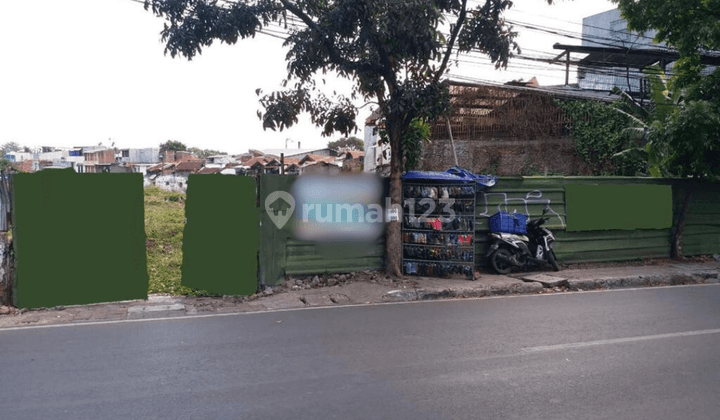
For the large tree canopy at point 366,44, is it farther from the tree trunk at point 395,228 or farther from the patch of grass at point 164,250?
the patch of grass at point 164,250

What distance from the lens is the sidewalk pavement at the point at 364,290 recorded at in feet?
26.3

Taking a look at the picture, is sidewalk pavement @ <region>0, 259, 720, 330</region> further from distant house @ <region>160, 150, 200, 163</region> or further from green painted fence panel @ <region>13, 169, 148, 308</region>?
distant house @ <region>160, 150, 200, 163</region>

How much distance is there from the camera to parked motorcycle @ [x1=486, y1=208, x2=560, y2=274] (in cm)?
1125

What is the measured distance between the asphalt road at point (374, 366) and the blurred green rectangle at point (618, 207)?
13.6ft

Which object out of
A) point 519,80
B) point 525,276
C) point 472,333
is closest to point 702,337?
point 472,333

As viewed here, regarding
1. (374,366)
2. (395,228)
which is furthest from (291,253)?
(374,366)

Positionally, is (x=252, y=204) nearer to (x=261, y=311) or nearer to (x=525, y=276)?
(x=261, y=311)

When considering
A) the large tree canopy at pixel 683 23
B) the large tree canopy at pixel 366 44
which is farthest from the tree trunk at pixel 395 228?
the large tree canopy at pixel 683 23

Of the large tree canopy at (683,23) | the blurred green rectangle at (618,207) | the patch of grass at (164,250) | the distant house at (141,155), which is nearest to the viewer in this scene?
the patch of grass at (164,250)

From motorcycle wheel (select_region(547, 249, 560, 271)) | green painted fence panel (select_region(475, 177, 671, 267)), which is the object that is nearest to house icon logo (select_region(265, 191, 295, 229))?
green painted fence panel (select_region(475, 177, 671, 267))

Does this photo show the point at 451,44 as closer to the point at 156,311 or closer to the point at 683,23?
the point at 156,311

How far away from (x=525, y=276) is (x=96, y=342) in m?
7.90

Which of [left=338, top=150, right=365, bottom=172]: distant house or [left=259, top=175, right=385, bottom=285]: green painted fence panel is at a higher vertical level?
[left=338, top=150, right=365, bottom=172]: distant house

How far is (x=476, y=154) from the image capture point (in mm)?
20688
